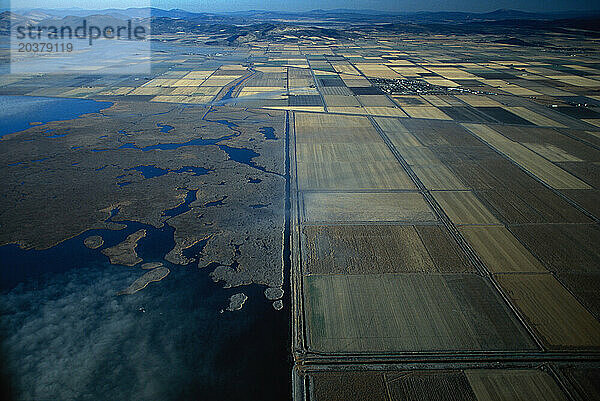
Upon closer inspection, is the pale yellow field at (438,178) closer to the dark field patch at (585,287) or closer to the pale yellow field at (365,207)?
the pale yellow field at (365,207)

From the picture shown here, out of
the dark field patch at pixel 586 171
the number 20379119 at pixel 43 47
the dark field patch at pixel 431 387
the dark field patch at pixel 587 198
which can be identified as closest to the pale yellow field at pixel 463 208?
the dark field patch at pixel 587 198

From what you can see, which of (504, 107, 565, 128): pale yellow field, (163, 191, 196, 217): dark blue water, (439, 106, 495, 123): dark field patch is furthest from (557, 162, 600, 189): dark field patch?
(163, 191, 196, 217): dark blue water

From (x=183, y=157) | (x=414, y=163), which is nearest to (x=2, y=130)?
(x=183, y=157)

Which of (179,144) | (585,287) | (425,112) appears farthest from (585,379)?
(425,112)

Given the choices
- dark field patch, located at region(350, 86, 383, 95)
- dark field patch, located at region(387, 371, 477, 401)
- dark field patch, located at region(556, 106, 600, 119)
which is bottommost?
dark field patch, located at region(387, 371, 477, 401)

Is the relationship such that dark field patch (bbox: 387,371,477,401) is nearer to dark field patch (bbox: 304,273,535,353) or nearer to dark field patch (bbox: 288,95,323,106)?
dark field patch (bbox: 304,273,535,353)

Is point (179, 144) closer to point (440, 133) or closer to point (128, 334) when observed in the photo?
point (128, 334)
